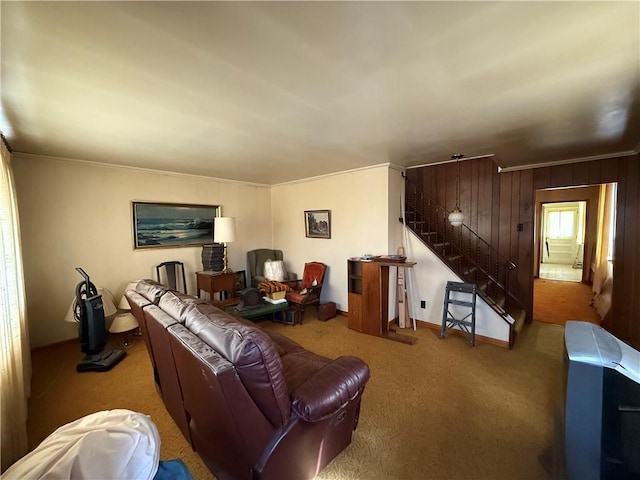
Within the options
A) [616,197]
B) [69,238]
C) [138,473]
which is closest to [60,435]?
[138,473]

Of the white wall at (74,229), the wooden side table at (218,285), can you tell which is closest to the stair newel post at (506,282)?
the wooden side table at (218,285)

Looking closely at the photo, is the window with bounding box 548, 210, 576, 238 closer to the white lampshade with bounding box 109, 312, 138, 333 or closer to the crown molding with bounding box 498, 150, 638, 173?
the crown molding with bounding box 498, 150, 638, 173

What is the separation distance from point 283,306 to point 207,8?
352cm

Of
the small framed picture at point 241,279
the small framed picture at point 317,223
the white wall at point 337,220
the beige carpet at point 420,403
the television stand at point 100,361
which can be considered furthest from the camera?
the small framed picture at point 241,279

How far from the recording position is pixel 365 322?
12.5 ft

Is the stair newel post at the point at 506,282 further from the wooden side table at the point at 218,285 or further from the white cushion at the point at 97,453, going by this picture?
the white cushion at the point at 97,453

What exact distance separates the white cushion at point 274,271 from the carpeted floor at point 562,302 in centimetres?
429

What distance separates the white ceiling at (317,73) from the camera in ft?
3.74

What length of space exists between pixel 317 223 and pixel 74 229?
3448mm

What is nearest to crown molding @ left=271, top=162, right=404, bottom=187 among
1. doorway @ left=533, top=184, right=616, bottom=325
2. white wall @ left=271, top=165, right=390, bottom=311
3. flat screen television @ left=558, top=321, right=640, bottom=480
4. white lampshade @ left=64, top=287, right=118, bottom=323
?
white wall @ left=271, top=165, right=390, bottom=311

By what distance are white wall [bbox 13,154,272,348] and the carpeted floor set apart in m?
6.20

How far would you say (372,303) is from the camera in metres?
3.73

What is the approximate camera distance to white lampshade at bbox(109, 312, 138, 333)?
11.2 feet

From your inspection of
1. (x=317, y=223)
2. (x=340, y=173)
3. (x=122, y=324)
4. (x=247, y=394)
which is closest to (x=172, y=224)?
(x=122, y=324)
